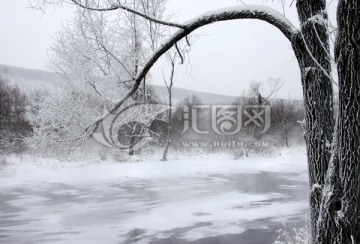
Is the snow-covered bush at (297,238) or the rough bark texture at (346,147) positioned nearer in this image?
the rough bark texture at (346,147)

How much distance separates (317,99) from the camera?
3.30 meters

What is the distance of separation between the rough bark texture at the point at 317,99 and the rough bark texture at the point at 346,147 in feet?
1.17

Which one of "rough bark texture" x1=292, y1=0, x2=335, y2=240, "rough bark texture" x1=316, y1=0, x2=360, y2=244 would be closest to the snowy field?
"rough bark texture" x1=292, y1=0, x2=335, y2=240

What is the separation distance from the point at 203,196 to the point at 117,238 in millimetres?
4228

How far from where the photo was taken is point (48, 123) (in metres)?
17.0

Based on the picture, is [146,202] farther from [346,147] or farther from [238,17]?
[346,147]

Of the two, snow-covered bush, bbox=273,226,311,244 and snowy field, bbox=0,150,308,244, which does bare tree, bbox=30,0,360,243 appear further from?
snowy field, bbox=0,150,308,244

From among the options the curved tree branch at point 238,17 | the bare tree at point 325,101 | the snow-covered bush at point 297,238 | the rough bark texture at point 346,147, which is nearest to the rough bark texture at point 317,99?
the bare tree at point 325,101

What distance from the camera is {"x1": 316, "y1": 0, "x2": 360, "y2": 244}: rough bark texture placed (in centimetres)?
266

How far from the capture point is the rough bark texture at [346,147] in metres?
2.66

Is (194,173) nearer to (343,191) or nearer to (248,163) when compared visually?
(248,163)

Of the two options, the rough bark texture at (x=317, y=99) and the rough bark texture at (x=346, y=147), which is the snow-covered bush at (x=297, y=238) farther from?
the rough bark texture at (x=346, y=147)

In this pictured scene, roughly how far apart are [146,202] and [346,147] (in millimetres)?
7125

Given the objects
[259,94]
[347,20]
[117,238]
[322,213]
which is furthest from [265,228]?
[259,94]
